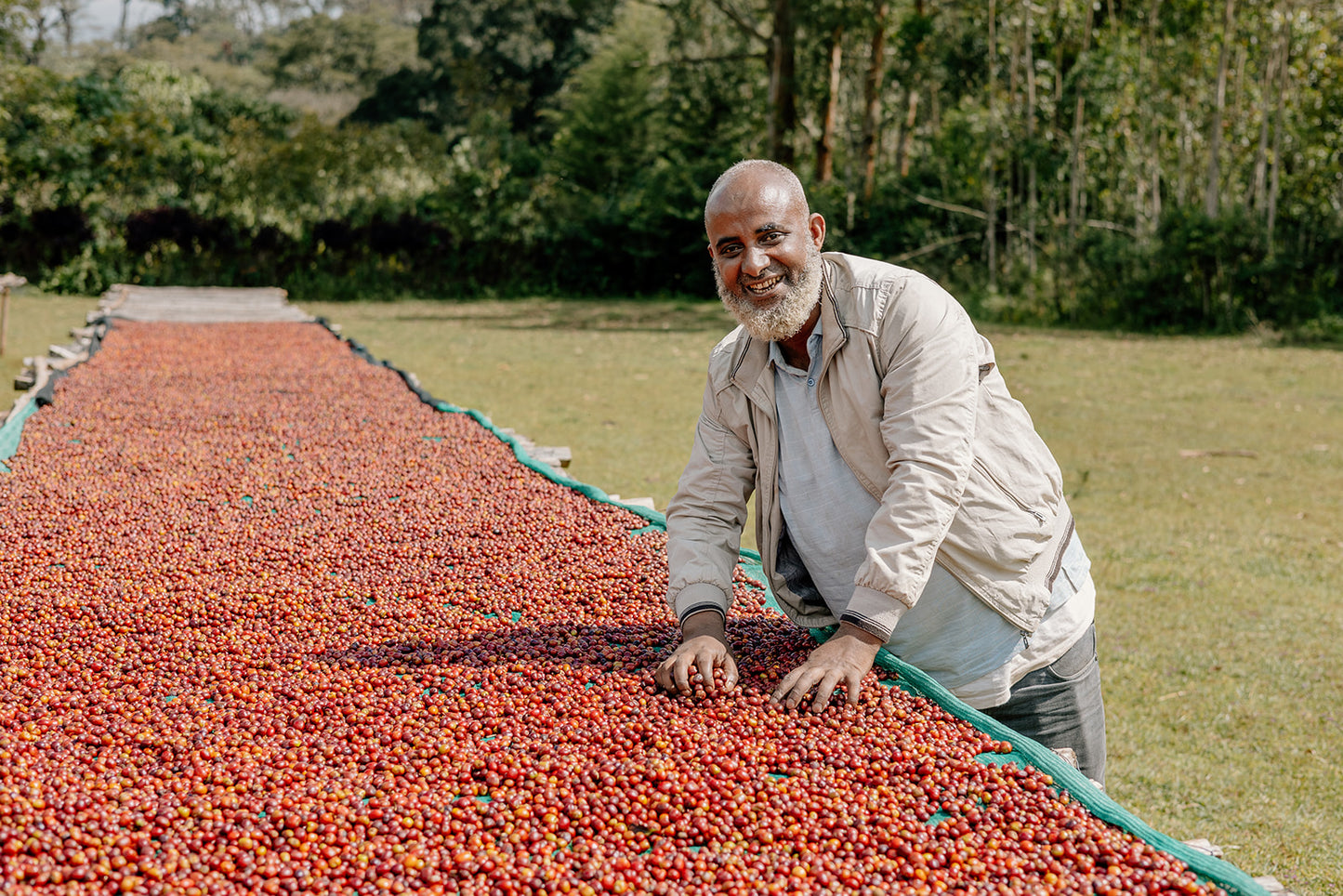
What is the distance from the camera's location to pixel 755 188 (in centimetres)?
223

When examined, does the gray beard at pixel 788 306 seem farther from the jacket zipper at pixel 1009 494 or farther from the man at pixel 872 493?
the jacket zipper at pixel 1009 494

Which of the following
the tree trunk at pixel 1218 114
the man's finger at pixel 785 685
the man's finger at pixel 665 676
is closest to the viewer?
the man's finger at pixel 785 685

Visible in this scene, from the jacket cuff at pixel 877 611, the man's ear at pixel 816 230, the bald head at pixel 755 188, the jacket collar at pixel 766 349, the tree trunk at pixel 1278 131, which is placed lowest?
the jacket cuff at pixel 877 611

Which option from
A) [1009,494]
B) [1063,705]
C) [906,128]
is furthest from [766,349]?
[906,128]

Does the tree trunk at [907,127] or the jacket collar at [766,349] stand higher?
the tree trunk at [907,127]

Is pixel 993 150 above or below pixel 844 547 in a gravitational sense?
above

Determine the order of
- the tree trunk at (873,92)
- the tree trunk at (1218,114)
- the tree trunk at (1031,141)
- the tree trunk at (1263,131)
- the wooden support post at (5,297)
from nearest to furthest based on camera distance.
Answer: the wooden support post at (5,297)
the tree trunk at (1218,114)
the tree trunk at (1263,131)
the tree trunk at (1031,141)
the tree trunk at (873,92)

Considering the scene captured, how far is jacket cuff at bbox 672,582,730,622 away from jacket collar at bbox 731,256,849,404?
41 cm

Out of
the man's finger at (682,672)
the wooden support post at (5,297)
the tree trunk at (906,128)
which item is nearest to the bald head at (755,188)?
the man's finger at (682,672)

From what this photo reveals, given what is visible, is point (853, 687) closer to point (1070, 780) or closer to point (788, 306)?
point (1070, 780)

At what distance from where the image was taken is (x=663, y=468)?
623 centimetres

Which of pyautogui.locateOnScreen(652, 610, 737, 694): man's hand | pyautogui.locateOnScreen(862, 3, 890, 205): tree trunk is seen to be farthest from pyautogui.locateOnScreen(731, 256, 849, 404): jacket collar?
pyautogui.locateOnScreen(862, 3, 890, 205): tree trunk

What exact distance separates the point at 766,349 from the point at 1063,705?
0.97 metres

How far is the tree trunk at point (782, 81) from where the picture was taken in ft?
52.5
